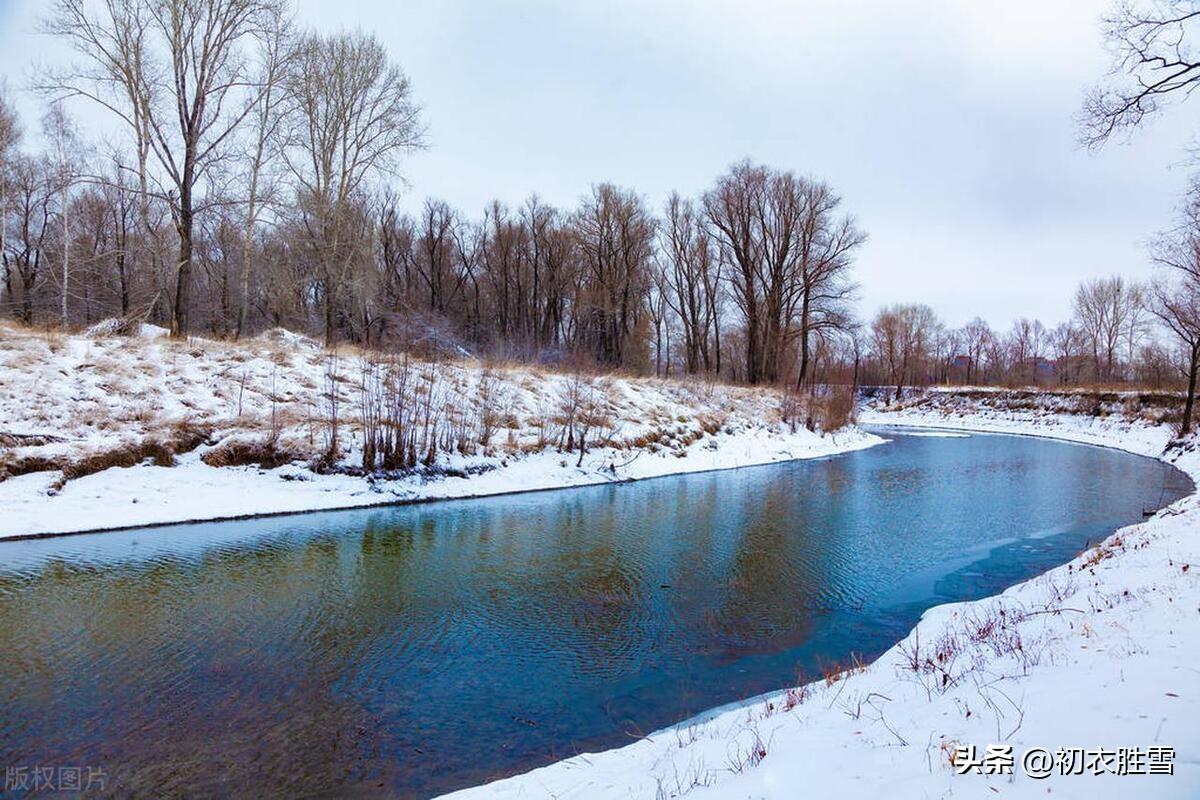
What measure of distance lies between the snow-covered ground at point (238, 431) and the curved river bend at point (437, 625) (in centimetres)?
104

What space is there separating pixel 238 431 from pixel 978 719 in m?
15.1

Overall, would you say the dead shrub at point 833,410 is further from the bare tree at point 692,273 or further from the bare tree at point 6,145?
the bare tree at point 6,145

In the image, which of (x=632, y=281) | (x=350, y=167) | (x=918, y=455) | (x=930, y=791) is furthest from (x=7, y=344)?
(x=632, y=281)

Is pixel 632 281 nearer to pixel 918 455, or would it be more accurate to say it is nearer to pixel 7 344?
pixel 918 455

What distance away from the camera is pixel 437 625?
297 inches

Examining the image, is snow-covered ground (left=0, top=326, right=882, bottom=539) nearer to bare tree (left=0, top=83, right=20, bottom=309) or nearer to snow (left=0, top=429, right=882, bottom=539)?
snow (left=0, top=429, right=882, bottom=539)

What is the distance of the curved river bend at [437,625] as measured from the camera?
4906 mm

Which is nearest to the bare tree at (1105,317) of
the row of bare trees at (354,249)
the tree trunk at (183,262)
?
the row of bare trees at (354,249)

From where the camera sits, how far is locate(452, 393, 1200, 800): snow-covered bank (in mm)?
2850

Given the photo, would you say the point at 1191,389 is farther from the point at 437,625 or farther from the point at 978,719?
the point at 437,625

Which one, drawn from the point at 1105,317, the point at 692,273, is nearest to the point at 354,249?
the point at 692,273

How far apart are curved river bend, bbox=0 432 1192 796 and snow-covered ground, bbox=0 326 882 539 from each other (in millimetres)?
1038

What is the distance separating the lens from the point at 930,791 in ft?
9.25

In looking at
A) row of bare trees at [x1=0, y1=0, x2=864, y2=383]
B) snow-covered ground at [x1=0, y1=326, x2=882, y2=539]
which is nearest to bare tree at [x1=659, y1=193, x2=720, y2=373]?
row of bare trees at [x1=0, y1=0, x2=864, y2=383]
